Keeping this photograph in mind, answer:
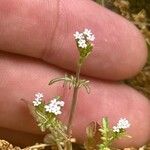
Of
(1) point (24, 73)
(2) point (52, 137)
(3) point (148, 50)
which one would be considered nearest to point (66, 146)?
(2) point (52, 137)

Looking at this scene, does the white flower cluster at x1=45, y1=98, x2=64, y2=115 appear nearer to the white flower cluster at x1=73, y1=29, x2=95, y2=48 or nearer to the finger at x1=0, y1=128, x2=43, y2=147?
the white flower cluster at x1=73, y1=29, x2=95, y2=48

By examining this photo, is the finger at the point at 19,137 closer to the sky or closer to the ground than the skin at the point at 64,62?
closer to the ground

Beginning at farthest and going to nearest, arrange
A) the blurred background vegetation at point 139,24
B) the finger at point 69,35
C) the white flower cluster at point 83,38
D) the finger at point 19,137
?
the blurred background vegetation at point 139,24 → the finger at point 19,137 → the finger at point 69,35 → the white flower cluster at point 83,38

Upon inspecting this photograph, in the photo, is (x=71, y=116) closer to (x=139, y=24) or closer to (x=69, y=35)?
(x=69, y=35)

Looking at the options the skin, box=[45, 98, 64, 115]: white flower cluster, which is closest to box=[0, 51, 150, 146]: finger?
the skin

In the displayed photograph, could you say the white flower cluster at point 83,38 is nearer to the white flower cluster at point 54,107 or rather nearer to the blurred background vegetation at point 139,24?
the white flower cluster at point 54,107

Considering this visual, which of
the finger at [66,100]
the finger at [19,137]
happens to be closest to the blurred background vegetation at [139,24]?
the finger at [66,100]

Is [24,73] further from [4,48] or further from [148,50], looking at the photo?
[148,50]

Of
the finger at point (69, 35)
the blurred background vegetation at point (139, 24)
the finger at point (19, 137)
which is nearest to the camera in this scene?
the finger at point (69, 35)
